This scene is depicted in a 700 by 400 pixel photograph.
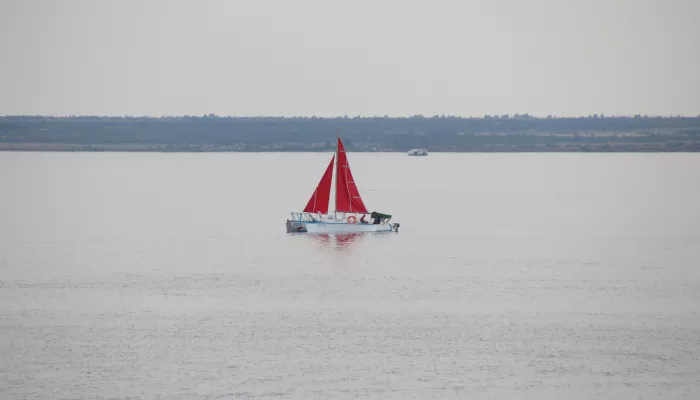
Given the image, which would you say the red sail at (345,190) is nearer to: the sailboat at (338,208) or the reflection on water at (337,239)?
the sailboat at (338,208)

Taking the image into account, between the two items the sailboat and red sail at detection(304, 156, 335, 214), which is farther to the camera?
the sailboat

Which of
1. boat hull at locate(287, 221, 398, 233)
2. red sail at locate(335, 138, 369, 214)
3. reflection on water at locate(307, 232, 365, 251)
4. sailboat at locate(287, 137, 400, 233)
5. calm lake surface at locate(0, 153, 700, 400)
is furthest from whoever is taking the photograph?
boat hull at locate(287, 221, 398, 233)

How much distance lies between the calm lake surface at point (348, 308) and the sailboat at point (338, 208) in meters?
0.92

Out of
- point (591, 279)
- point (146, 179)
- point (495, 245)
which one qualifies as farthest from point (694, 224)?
point (146, 179)

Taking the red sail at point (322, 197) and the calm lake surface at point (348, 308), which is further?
the red sail at point (322, 197)

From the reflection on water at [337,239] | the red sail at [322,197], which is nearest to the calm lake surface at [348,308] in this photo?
the reflection on water at [337,239]

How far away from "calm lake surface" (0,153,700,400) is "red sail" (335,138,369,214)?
1844 millimetres

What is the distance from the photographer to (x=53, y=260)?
5559 centimetres

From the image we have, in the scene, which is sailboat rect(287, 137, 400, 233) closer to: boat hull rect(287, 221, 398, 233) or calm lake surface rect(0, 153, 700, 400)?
boat hull rect(287, 221, 398, 233)

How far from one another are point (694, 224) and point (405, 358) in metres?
52.8

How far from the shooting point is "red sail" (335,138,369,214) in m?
65.6

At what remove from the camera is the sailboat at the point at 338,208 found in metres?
65.4

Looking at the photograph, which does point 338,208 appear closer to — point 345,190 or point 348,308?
point 345,190

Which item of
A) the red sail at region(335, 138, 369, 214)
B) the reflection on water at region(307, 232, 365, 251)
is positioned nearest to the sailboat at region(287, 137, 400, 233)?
the red sail at region(335, 138, 369, 214)
